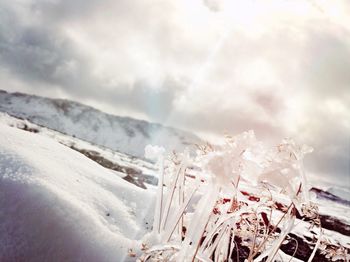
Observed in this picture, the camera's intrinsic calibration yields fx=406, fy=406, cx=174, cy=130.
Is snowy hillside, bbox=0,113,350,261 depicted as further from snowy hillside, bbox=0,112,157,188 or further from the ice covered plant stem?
snowy hillside, bbox=0,112,157,188

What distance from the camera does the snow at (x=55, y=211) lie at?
161 centimetres

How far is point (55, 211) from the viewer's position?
1.72 m

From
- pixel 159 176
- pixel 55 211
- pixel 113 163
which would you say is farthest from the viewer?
pixel 113 163

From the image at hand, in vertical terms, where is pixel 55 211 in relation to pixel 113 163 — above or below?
below

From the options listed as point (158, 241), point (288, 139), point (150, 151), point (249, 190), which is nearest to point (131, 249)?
point (158, 241)

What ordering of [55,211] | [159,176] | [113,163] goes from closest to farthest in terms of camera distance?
[55,211], [159,176], [113,163]

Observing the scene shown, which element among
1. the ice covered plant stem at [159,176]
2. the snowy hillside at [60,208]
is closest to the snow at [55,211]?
the snowy hillside at [60,208]

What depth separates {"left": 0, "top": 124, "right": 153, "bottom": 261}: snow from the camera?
5.30ft

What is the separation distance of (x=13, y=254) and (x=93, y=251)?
33cm

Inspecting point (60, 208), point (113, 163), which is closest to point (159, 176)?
point (60, 208)

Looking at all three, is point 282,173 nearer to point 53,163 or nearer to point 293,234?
point 53,163

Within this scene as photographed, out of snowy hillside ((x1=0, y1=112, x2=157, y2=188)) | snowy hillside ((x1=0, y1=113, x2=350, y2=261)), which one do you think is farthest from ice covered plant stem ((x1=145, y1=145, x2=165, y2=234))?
snowy hillside ((x1=0, y1=112, x2=157, y2=188))

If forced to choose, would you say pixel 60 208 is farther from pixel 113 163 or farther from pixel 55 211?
pixel 113 163

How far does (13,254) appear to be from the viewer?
156cm
